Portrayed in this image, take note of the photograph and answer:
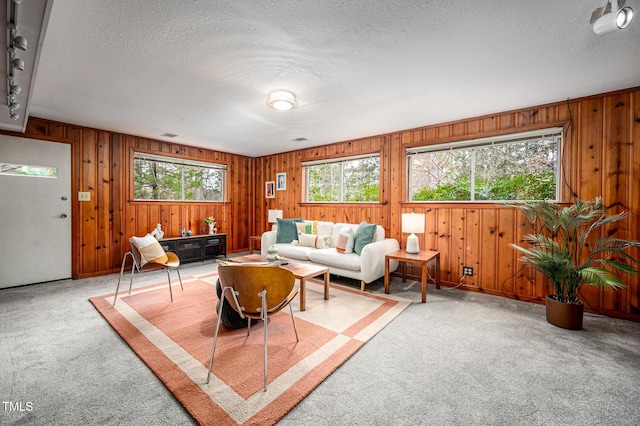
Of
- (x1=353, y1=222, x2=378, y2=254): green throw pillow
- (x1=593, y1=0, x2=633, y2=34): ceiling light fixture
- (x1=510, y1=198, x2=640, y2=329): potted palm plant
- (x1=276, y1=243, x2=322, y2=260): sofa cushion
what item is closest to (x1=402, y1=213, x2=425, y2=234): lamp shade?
(x1=353, y1=222, x2=378, y2=254): green throw pillow

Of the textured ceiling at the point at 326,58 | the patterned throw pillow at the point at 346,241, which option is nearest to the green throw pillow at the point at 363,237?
the patterned throw pillow at the point at 346,241

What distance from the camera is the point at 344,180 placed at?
518cm

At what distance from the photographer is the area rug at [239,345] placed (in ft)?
5.16

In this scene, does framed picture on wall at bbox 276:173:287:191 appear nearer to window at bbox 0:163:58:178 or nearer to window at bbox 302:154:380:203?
window at bbox 302:154:380:203

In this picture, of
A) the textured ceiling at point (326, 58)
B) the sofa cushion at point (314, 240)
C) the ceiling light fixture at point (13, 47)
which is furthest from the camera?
the sofa cushion at point (314, 240)

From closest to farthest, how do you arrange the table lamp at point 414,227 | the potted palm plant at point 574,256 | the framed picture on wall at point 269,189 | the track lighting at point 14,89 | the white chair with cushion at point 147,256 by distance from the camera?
the track lighting at point 14,89 < the potted palm plant at point 574,256 < the white chair with cushion at point 147,256 < the table lamp at point 414,227 < the framed picture on wall at point 269,189

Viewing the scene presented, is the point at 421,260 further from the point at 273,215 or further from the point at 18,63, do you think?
the point at 18,63

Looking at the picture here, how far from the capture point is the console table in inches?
194

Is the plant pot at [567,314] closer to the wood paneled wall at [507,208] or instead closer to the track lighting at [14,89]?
the wood paneled wall at [507,208]

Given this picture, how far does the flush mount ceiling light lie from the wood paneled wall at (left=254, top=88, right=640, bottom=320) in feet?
6.82

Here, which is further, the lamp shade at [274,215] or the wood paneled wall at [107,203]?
the lamp shade at [274,215]

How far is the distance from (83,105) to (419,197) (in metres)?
4.72

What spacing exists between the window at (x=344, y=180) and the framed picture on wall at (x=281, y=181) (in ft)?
1.94

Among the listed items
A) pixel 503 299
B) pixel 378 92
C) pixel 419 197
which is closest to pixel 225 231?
pixel 419 197
